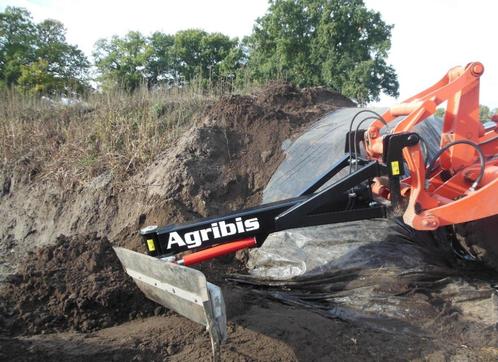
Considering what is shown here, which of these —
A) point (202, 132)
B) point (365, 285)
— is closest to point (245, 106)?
point (202, 132)

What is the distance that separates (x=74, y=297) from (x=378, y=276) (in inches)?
109

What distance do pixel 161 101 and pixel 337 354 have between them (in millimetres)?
6916

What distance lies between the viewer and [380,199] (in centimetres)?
381

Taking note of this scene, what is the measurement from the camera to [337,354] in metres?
3.12

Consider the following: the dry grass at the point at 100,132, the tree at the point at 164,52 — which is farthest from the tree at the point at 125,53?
the dry grass at the point at 100,132

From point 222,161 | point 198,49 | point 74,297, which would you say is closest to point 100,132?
point 222,161

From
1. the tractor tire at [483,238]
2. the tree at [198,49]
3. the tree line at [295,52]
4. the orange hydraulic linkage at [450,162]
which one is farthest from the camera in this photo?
the tree at [198,49]

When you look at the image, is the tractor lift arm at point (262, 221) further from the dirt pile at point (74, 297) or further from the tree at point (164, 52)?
the tree at point (164, 52)

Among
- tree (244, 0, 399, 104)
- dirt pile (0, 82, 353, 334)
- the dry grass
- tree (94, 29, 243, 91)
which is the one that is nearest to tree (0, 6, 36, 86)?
tree (94, 29, 243, 91)

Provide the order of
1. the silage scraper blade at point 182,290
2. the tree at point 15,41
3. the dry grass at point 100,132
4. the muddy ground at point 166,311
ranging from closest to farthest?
the silage scraper blade at point 182,290, the muddy ground at point 166,311, the dry grass at point 100,132, the tree at point 15,41

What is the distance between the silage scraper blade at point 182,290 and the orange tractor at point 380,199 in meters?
0.01

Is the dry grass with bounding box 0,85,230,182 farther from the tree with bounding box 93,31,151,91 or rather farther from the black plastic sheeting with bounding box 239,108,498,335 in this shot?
the tree with bounding box 93,31,151,91

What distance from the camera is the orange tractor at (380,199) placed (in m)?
3.29

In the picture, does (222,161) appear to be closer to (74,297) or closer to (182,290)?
(74,297)
